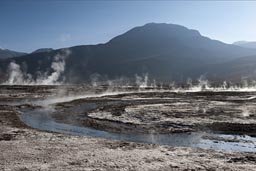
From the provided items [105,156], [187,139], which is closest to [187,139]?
[187,139]

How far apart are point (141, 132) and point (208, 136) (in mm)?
6246

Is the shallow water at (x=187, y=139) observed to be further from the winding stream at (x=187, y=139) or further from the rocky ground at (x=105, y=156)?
the rocky ground at (x=105, y=156)

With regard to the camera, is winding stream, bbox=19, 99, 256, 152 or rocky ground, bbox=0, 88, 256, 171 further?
winding stream, bbox=19, 99, 256, 152

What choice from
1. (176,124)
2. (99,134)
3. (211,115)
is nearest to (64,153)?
(99,134)

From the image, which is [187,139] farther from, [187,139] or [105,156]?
[105,156]

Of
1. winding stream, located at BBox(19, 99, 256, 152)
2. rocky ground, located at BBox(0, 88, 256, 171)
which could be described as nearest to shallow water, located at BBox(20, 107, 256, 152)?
winding stream, located at BBox(19, 99, 256, 152)

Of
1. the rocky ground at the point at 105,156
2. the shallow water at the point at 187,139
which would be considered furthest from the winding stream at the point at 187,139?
the rocky ground at the point at 105,156

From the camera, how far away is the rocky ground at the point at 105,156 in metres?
18.3

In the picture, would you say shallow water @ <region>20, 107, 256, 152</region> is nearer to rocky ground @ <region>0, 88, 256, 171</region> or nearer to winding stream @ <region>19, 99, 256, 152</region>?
winding stream @ <region>19, 99, 256, 152</region>

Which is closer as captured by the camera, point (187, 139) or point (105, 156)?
point (105, 156)

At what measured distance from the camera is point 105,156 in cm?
2050

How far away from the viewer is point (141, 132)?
30.5m

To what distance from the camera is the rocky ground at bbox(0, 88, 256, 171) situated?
18.3m

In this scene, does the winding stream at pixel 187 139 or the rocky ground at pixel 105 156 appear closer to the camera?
the rocky ground at pixel 105 156
